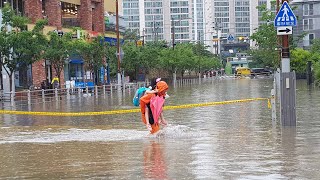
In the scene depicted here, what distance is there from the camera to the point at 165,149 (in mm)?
15172

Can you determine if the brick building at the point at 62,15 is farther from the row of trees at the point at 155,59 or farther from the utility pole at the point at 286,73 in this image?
the utility pole at the point at 286,73

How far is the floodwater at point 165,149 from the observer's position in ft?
38.3

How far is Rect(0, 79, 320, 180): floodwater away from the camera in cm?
1167

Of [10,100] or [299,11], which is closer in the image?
[10,100]

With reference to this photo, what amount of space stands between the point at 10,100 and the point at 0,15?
33.6 feet

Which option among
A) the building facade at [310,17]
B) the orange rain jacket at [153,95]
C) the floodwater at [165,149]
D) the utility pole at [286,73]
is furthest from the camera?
the building facade at [310,17]

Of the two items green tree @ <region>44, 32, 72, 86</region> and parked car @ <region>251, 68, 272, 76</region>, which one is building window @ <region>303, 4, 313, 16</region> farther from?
green tree @ <region>44, 32, 72, 86</region>

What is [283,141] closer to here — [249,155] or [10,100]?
[249,155]

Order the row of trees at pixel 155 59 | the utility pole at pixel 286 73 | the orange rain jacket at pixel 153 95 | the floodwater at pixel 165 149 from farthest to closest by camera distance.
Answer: the row of trees at pixel 155 59 → the utility pole at pixel 286 73 → the orange rain jacket at pixel 153 95 → the floodwater at pixel 165 149

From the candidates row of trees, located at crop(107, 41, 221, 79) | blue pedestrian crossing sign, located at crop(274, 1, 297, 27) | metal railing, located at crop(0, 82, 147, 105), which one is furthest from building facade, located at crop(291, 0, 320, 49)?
blue pedestrian crossing sign, located at crop(274, 1, 297, 27)

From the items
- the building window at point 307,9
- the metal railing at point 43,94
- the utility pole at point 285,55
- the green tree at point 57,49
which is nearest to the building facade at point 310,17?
the building window at point 307,9

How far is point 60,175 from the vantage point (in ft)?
38.0

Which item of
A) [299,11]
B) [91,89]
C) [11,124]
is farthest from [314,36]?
[11,124]

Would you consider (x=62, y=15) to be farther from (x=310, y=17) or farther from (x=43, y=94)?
(x=310, y=17)
